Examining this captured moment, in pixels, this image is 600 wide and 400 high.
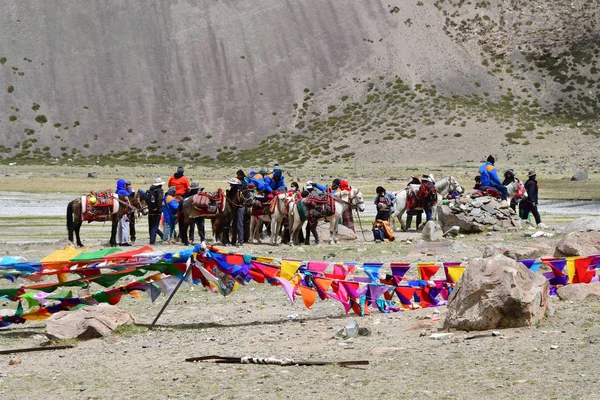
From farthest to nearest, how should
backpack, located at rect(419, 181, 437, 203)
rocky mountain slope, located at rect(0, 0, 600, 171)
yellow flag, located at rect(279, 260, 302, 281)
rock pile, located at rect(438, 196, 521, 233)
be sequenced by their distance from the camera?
rocky mountain slope, located at rect(0, 0, 600, 171) → backpack, located at rect(419, 181, 437, 203) → rock pile, located at rect(438, 196, 521, 233) → yellow flag, located at rect(279, 260, 302, 281)

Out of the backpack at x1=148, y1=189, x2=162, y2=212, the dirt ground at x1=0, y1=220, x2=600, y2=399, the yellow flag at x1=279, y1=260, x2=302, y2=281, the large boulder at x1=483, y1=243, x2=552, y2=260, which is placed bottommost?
the dirt ground at x1=0, y1=220, x2=600, y2=399

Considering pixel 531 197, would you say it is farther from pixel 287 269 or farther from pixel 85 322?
pixel 85 322

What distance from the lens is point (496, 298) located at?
10.3 metres

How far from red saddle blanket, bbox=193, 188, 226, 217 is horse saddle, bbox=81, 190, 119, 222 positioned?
216cm

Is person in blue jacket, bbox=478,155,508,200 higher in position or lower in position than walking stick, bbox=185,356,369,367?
higher

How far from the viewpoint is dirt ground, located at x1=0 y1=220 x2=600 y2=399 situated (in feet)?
27.8

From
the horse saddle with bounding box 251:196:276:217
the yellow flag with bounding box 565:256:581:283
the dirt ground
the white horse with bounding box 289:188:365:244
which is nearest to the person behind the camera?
the dirt ground

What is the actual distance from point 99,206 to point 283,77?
6603 cm

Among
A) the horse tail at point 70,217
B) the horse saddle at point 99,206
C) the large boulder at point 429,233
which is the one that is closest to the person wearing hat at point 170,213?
the horse saddle at point 99,206

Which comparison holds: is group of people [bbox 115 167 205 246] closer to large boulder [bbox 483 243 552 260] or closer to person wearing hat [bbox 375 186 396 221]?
person wearing hat [bbox 375 186 396 221]

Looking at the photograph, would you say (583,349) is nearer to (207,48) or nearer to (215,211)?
(215,211)

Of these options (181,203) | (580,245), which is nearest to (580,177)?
(181,203)

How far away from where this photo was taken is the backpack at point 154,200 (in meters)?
24.3

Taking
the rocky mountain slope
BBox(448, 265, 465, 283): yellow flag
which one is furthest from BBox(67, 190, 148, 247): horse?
the rocky mountain slope
